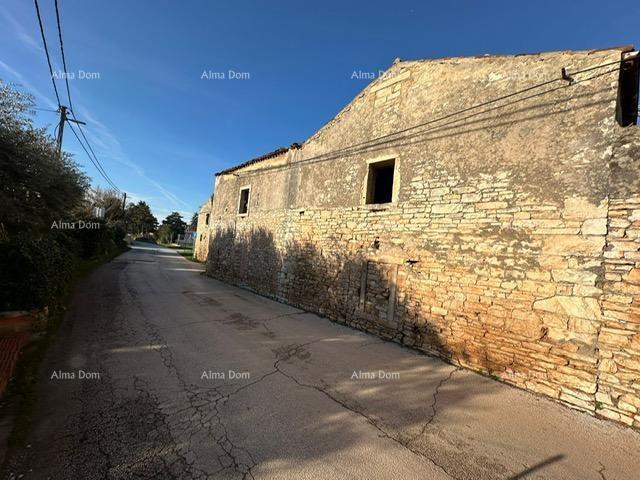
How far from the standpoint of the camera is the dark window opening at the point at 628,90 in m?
4.68

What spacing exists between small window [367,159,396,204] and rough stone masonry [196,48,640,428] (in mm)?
42

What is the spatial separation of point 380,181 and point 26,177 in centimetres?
878

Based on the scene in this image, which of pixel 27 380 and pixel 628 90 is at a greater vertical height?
pixel 628 90

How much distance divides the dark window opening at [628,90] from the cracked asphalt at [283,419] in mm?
4859

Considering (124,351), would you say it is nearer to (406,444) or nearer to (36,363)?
(36,363)

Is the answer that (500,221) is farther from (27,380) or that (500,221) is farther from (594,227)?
(27,380)

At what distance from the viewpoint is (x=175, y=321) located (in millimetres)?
7168

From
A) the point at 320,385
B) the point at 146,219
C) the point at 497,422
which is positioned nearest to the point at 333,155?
the point at 320,385

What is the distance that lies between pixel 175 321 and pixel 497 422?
6.65 meters

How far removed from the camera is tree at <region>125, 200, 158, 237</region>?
181ft

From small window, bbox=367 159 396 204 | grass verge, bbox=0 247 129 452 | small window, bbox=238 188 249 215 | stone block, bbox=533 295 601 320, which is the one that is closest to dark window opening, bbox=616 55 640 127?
stone block, bbox=533 295 601 320

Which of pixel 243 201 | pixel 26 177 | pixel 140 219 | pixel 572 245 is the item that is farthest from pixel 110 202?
pixel 572 245

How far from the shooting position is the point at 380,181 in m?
9.02

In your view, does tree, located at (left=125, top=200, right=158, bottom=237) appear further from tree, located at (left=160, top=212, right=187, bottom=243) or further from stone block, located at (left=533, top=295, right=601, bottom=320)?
stone block, located at (left=533, top=295, right=601, bottom=320)
